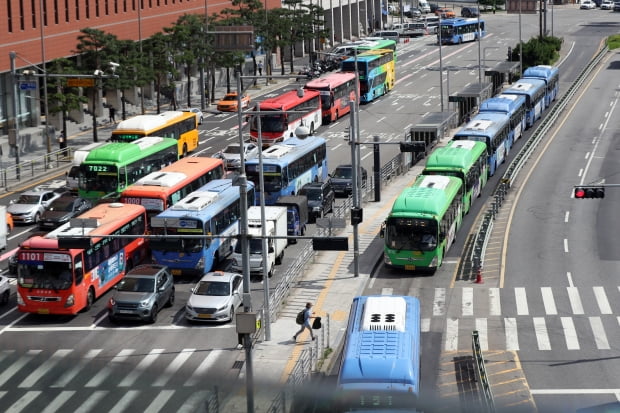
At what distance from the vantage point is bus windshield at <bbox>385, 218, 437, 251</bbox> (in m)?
46.0

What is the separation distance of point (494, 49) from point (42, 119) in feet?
225

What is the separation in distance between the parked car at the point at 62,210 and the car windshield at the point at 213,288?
14742 millimetres

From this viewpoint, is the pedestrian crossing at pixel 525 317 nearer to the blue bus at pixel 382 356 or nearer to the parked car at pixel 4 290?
the blue bus at pixel 382 356

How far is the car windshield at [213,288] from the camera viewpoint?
136 ft

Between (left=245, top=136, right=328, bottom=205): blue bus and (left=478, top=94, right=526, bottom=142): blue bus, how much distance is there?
52.5 feet

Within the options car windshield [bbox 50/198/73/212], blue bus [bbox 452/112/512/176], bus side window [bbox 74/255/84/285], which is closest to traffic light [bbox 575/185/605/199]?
bus side window [bbox 74/255/84/285]

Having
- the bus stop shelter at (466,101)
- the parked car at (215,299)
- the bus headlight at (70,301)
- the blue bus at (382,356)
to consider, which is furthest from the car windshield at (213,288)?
the bus stop shelter at (466,101)

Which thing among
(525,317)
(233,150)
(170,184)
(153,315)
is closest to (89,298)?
(153,315)

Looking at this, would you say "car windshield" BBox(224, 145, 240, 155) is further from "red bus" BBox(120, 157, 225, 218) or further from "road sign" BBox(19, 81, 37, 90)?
"road sign" BBox(19, 81, 37, 90)

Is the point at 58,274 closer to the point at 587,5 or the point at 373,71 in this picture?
the point at 373,71

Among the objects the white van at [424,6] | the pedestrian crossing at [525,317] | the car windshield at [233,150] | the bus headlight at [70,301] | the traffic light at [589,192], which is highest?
the white van at [424,6]

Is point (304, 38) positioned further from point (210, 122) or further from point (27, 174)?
point (27, 174)

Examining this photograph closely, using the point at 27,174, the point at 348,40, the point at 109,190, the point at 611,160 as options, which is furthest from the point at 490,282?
the point at 348,40

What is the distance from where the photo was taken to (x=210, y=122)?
93938mm
